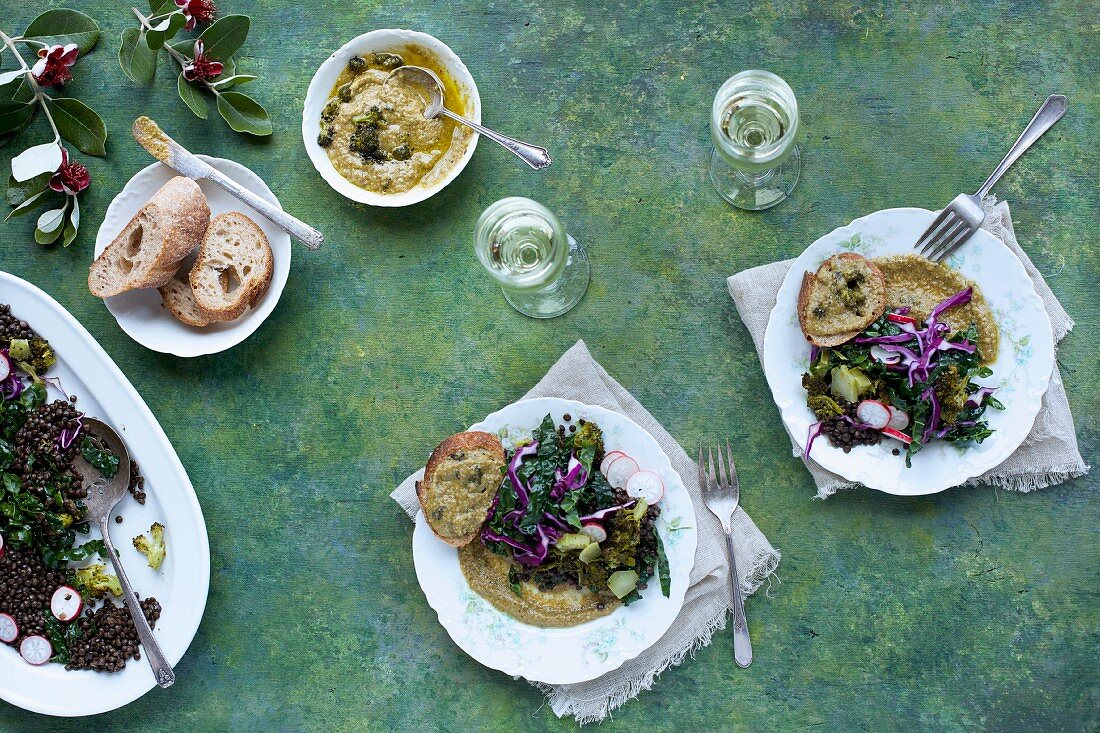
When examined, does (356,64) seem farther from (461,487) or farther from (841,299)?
(841,299)

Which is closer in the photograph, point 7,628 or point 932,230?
point 932,230

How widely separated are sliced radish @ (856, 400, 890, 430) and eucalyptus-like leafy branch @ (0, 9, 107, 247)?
3418 mm

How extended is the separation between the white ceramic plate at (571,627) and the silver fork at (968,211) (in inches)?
53.2

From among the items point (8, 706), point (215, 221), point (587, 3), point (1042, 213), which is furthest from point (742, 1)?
point (8, 706)

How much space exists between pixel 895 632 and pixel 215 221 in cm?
328

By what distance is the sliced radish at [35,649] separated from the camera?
10.9 ft

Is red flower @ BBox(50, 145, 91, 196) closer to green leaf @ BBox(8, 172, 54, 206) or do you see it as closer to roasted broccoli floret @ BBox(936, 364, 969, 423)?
green leaf @ BBox(8, 172, 54, 206)

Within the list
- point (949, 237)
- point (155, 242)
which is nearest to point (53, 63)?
point (155, 242)

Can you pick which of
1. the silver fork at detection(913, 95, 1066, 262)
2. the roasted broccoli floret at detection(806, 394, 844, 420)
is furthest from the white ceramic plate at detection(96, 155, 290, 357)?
the silver fork at detection(913, 95, 1066, 262)

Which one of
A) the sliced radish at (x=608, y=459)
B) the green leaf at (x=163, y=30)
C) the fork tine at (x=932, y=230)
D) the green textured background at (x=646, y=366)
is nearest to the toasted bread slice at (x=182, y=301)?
the green textured background at (x=646, y=366)

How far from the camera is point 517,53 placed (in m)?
3.55

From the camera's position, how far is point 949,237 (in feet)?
10.4

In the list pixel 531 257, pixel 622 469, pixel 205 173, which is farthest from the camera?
pixel 205 173

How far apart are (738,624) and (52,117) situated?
365cm
